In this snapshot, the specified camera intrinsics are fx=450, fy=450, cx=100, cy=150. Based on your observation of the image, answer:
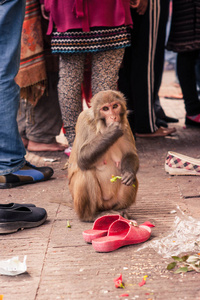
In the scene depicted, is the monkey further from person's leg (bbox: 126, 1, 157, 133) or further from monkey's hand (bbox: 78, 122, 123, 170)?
person's leg (bbox: 126, 1, 157, 133)

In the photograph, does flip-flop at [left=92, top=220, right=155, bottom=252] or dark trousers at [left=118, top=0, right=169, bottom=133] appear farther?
dark trousers at [left=118, top=0, right=169, bottom=133]

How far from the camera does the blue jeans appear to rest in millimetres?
3871

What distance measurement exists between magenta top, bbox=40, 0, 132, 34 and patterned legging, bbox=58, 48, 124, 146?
30 cm

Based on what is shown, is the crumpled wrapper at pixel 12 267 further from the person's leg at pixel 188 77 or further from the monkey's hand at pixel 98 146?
the person's leg at pixel 188 77

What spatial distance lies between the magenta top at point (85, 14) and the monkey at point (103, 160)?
1.52m

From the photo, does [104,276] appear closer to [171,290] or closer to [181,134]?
[171,290]

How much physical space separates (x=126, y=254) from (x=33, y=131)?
2.88 metres

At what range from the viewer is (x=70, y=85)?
15.3 feet

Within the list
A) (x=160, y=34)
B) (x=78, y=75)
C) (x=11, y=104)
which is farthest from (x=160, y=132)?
(x=11, y=104)

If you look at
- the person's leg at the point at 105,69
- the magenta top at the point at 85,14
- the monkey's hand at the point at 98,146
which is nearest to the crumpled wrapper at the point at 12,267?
the monkey's hand at the point at 98,146

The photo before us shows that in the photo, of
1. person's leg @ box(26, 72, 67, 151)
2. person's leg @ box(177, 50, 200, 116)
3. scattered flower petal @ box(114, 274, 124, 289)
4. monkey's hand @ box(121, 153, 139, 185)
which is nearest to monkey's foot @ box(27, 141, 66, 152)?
person's leg @ box(26, 72, 67, 151)

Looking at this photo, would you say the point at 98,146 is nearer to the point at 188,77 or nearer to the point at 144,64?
the point at 144,64

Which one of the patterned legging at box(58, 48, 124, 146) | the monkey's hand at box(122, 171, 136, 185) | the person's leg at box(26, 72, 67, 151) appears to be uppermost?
the patterned legging at box(58, 48, 124, 146)

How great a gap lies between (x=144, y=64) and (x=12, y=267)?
11.0 ft
